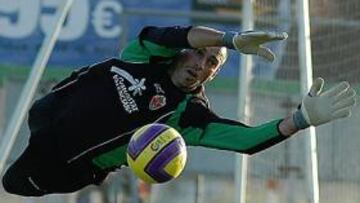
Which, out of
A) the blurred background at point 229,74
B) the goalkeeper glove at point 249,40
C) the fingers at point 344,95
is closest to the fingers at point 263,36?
the goalkeeper glove at point 249,40

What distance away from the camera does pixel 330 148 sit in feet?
31.8

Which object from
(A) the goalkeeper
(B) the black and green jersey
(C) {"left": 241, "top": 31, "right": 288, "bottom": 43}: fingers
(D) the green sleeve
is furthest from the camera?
(B) the black and green jersey

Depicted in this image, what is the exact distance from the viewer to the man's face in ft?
20.3

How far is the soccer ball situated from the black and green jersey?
0.24m

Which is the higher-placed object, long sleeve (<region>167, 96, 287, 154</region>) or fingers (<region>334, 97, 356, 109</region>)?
fingers (<region>334, 97, 356, 109</region>)

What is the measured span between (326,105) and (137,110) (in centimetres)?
98

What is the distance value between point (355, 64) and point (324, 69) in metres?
0.25

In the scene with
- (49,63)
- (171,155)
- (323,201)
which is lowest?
(323,201)

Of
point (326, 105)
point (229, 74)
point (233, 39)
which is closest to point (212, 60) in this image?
point (233, 39)

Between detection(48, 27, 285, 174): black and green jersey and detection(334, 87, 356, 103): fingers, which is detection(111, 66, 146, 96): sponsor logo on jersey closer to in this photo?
detection(48, 27, 285, 174): black and green jersey

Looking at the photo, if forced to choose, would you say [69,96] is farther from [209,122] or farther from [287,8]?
[287,8]

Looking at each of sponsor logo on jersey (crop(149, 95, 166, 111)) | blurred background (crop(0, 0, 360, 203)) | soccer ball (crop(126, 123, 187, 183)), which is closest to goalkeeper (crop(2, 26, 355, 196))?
sponsor logo on jersey (crop(149, 95, 166, 111))

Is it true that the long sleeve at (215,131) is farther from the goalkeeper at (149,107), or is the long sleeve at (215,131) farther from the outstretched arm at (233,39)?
A: the outstretched arm at (233,39)

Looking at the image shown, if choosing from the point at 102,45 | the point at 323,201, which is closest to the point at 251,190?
the point at 323,201
